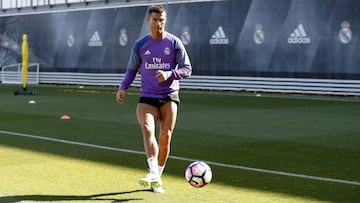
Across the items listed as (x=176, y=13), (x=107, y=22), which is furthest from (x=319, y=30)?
(x=107, y=22)

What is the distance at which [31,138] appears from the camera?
13234mm

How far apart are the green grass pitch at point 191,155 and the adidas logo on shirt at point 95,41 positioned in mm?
19472

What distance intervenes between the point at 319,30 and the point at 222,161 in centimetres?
2013

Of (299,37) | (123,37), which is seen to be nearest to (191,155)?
(299,37)

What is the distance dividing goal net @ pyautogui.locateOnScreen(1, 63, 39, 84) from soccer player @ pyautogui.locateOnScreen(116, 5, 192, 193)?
36429mm

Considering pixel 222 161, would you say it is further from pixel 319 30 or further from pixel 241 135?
pixel 319 30

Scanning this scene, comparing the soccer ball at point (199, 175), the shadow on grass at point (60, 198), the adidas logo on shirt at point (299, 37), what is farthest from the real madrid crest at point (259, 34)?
the shadow on grass at point (60, 198)

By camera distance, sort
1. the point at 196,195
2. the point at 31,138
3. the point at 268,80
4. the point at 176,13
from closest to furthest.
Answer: the point at 196,195
the point at 31,138
the point at 268,80
the point at 176,13

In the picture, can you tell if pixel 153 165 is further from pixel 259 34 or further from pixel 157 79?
pixel 259 34

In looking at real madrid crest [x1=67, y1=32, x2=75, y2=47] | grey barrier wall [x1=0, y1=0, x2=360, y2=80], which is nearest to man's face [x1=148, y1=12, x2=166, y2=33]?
grey barrier wall [x1=0, y1=0, x2=360, y2=80]

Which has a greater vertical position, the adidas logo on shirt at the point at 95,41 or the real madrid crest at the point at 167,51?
the real madrid crest at the point at 167,51

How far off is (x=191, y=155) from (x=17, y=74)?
118ft

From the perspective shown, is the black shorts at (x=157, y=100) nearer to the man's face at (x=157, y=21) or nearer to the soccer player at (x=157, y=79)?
the soccer player at (x=157, y=79)

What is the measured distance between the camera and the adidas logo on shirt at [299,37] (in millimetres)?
29781
